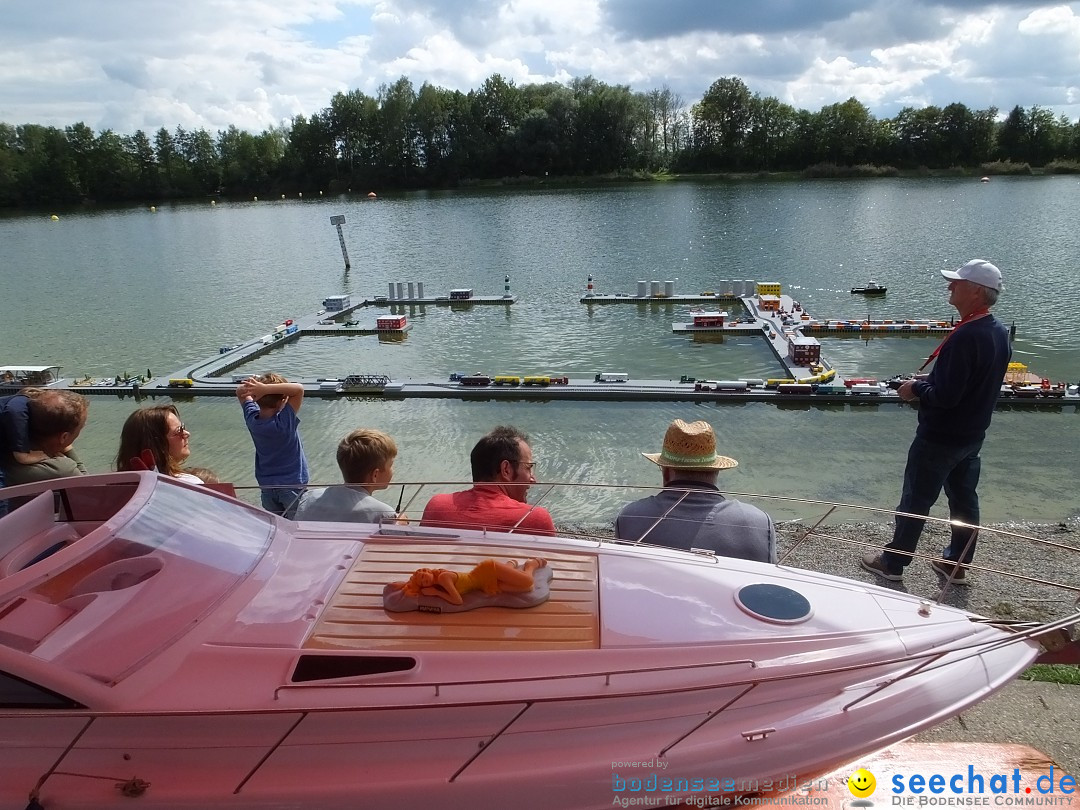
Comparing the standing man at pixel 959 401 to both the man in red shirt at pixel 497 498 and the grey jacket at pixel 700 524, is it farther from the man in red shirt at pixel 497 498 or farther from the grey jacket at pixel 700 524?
the man in red shirt at pixel 497 498

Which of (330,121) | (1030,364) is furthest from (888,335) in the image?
(330,121)

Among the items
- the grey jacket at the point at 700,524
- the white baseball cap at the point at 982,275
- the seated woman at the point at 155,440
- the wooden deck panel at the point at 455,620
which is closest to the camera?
the wooden deck panel at the point at 455,620

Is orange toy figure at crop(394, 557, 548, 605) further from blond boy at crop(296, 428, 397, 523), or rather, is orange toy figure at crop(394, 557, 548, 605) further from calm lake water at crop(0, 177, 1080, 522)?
calm lake water at crop(0, 177, 1080, 522)

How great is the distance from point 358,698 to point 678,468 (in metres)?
2.17

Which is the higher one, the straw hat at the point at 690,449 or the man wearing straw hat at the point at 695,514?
the straw hat at the point at 690,449

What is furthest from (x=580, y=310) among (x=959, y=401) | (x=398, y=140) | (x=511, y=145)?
(x=398, y=140)

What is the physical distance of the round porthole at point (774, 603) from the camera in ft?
9.71

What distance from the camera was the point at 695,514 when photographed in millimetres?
3781

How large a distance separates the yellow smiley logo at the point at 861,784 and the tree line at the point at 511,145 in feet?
298

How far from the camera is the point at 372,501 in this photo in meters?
4.33

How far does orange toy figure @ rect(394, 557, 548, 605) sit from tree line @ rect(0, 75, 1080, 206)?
296ft

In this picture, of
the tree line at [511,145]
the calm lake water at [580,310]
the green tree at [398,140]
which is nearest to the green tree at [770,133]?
the tree line at [511,145]

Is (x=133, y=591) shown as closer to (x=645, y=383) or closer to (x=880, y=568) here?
(x=880, y=568)

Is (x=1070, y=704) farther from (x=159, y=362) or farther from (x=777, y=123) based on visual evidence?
(x=777, y=123)
